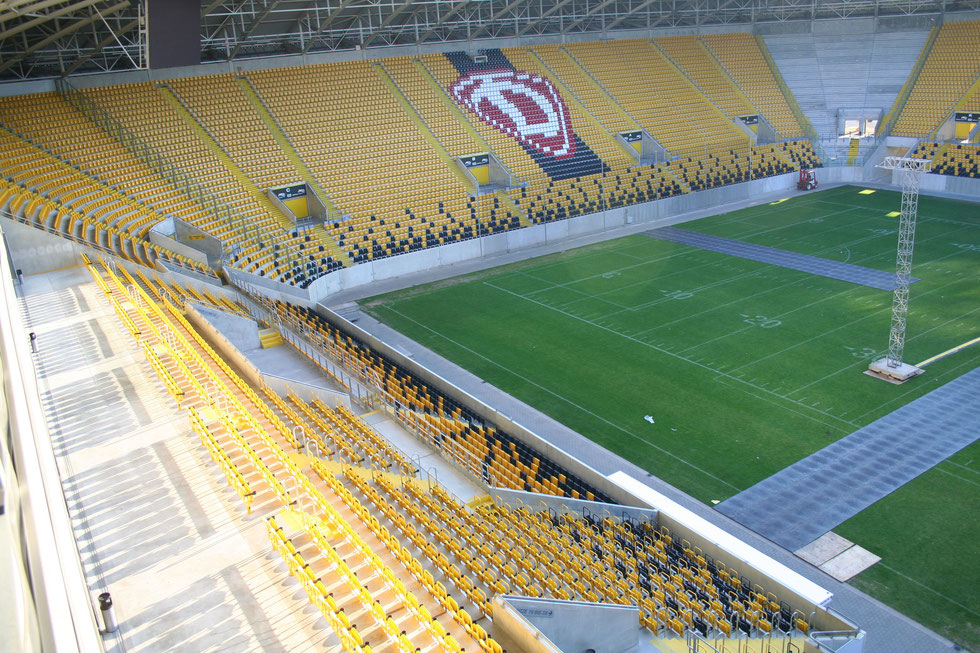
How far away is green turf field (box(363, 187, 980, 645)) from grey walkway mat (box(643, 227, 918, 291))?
0.74 metres

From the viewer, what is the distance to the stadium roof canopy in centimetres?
3033

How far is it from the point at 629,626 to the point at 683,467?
24.6 feet

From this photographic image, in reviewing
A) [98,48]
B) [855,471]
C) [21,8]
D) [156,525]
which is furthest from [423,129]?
[156,525]

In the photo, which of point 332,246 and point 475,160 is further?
point 475,160

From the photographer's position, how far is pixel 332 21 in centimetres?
4053

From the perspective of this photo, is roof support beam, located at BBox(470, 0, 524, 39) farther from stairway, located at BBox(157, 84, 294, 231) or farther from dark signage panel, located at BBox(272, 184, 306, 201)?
stairway, located at BBox(157, 84, 294, 231)

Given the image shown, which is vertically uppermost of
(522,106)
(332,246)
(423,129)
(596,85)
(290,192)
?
(596,85)

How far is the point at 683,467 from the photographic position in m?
19.3

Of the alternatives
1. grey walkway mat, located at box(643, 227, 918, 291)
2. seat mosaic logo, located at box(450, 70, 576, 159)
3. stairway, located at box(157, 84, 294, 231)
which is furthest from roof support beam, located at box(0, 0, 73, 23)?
grey walkway mat, located at box(643, 227, 918, 291)

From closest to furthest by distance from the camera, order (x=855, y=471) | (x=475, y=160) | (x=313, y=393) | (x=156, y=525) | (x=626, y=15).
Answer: (x=156, y=525)
(x=855, y=471)
(x=313, y=393)
(x=475, y=160)
(x=626, y=15)

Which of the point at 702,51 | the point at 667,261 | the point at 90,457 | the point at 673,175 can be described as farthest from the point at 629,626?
the point at 702,51

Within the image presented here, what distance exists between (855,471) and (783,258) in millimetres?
18135

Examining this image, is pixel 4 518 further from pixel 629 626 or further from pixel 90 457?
pixel 90 457

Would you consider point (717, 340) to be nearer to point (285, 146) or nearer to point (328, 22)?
point (285, 146)
